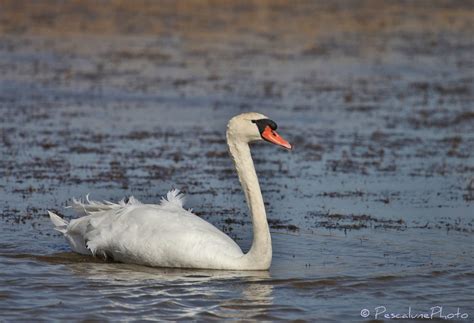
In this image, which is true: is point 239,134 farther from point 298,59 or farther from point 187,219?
point 298,59

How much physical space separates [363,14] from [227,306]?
92.7 ft

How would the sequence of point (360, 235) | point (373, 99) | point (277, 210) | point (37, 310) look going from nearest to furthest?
point (37, 310) → point (360, 235) → point (277, 210) → point (373, 99)

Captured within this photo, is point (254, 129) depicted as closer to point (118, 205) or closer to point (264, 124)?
point (264, 124)

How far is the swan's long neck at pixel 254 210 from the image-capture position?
9.05 metres

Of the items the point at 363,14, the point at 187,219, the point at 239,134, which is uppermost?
the point at 363,14

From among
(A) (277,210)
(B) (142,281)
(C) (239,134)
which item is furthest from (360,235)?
(B) (142,281)

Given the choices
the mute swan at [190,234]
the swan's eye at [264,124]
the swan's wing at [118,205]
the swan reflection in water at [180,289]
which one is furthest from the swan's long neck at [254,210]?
the swan's wing at [118,205]

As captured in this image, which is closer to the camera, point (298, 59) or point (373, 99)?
point (373, 99)

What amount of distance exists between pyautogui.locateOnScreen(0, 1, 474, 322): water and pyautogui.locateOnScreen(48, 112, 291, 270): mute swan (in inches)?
5.4

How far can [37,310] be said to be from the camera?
7930 mm

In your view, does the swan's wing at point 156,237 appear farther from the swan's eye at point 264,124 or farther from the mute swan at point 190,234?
the swan's eye at point 264,124

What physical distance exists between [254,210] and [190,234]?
595mm

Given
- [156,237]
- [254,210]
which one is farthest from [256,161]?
[156,237]

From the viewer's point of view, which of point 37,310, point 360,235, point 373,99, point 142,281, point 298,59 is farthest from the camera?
point 298,59
